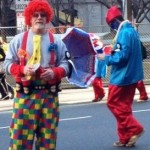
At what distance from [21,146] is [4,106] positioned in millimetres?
8779

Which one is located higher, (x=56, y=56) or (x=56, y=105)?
(x=56, y=56)

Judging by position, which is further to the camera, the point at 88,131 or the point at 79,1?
the point at 79,1

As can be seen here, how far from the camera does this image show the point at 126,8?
20844 millimetres

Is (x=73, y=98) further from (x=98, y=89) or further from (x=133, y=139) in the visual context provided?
(x=133, y=139)

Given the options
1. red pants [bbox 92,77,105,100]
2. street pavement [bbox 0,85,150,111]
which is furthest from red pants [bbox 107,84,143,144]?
red pants [bbox 92,77,105,100]

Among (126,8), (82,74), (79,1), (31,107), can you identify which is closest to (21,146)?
(31,107)

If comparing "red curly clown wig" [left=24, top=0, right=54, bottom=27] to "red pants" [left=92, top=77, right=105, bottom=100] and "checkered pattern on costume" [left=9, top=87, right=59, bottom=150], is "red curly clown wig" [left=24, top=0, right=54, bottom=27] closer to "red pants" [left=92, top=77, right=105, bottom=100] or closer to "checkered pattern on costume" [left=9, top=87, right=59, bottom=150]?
"checkered pattern on costume" [left=9, top=87, right=59, bottom=150]

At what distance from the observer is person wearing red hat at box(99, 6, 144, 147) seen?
28.6 ft

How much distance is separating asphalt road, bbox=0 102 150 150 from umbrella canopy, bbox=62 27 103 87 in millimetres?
2013

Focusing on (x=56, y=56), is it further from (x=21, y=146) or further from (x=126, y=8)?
(x=126, y=8)

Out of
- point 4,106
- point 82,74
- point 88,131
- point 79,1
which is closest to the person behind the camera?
point 82,74

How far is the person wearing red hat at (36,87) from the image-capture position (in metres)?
6.39

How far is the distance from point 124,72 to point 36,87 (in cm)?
258

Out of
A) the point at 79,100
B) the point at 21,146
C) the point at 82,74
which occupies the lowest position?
the point at 79,100
